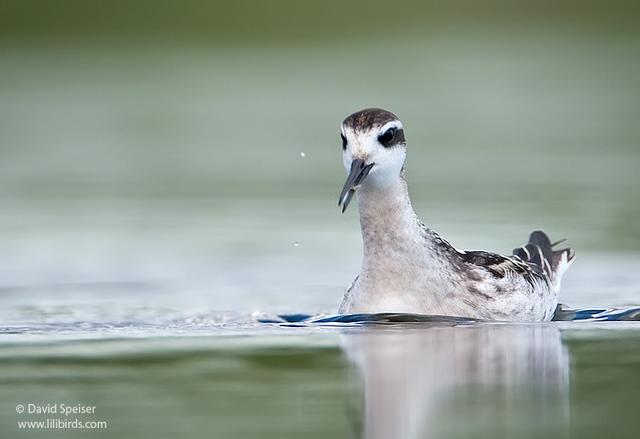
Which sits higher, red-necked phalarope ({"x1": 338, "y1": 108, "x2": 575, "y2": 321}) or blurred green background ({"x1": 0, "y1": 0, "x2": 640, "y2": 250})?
blurred green background ({"x1": 0, "y1": 0, "x2": 640, "y2": 250})

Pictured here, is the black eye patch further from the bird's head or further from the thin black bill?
the thin black bill

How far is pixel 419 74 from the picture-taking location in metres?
37.6

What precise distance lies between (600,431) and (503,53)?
3679 centimetres

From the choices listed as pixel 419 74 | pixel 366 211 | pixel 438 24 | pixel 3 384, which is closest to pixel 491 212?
pixel 366 211

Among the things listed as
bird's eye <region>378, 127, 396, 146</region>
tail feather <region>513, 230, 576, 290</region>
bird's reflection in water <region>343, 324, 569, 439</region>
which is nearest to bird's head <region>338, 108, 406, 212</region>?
bird's eye <region>378, 127, 396, 146</region>

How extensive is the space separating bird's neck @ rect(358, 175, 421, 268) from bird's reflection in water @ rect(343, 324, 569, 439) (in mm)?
704

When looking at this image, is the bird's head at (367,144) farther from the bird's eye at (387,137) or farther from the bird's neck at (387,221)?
the bird's neck at (387,221)

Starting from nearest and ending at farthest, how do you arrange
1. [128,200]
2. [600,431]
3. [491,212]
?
[600,431], [491,212], [128,200]

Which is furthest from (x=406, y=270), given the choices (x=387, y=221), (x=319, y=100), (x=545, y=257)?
(x=319, y=100)

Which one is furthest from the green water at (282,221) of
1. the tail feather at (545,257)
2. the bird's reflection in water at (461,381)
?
the tail feather at (545,257)

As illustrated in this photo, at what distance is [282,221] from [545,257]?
195 inches

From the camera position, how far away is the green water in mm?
8781

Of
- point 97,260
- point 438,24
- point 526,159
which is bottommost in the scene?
point 97,260

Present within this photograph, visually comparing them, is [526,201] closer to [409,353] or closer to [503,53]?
[409,353]
